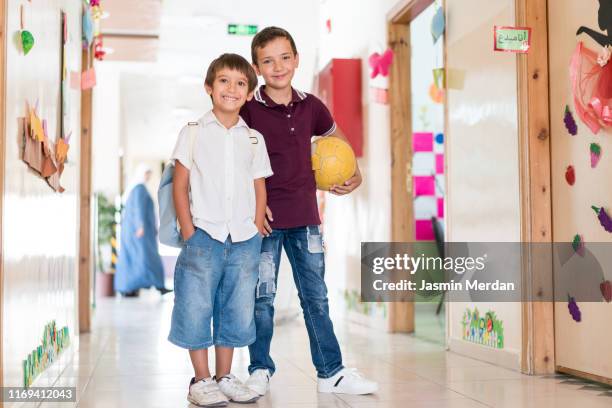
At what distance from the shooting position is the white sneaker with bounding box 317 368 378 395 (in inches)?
104

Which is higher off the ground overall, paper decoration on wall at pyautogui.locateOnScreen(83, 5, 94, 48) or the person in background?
paper decoration on wall at pyautogui.locateOnScreen(83, 5, 94, 48)

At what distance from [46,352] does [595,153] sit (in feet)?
6.67

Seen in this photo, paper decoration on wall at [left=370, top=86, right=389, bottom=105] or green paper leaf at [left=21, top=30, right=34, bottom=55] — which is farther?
paper decoration on wall at [left=370, top=86, right=389, bottom=105]

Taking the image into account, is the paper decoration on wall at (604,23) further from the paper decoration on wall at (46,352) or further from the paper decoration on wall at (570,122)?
the paper decoration on wall at (46,352)

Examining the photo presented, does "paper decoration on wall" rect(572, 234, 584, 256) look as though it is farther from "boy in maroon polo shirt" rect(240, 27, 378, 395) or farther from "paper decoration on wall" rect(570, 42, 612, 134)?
"boy in maroon polo shirt" rect(240, 27, 378, 395)

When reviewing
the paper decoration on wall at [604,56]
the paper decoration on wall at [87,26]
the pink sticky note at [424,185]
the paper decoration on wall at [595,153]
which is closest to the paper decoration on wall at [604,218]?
the paper decoration on wall at [595,153]

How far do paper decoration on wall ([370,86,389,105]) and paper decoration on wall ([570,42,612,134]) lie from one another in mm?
2089

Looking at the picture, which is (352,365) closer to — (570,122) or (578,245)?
(578,245)

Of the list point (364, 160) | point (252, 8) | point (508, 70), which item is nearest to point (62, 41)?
point (508, 70)

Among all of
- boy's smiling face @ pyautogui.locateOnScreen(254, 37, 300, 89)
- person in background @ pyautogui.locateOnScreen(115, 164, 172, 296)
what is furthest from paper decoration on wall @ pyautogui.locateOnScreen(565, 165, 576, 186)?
person in background @ pyautogui.locateOnScreen(115, 164, 172, 296)

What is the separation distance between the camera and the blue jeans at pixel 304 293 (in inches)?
107

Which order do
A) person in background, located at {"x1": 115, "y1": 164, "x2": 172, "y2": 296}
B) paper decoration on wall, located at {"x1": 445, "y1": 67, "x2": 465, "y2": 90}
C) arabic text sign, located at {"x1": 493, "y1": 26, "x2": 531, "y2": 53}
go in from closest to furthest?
arabic text sign, located at {"x1": 493, "y1": 26, "x2": 531, "y2": 53}, paper decoration on wall, located at {"x1": 445, "y1": 67, "x2": 465, "y2": 90}, person in background, located at {"x1": 115, "y1": 164, "x2": 172, "y2": 296}

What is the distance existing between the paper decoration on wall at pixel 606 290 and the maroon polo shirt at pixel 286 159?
3.32ft

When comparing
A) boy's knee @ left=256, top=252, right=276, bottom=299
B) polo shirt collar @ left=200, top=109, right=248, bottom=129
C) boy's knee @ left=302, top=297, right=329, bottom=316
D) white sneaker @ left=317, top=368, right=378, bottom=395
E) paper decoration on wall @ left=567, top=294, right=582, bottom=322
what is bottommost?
white sneaker @ left=317, top=368, right=378, bottom=395
